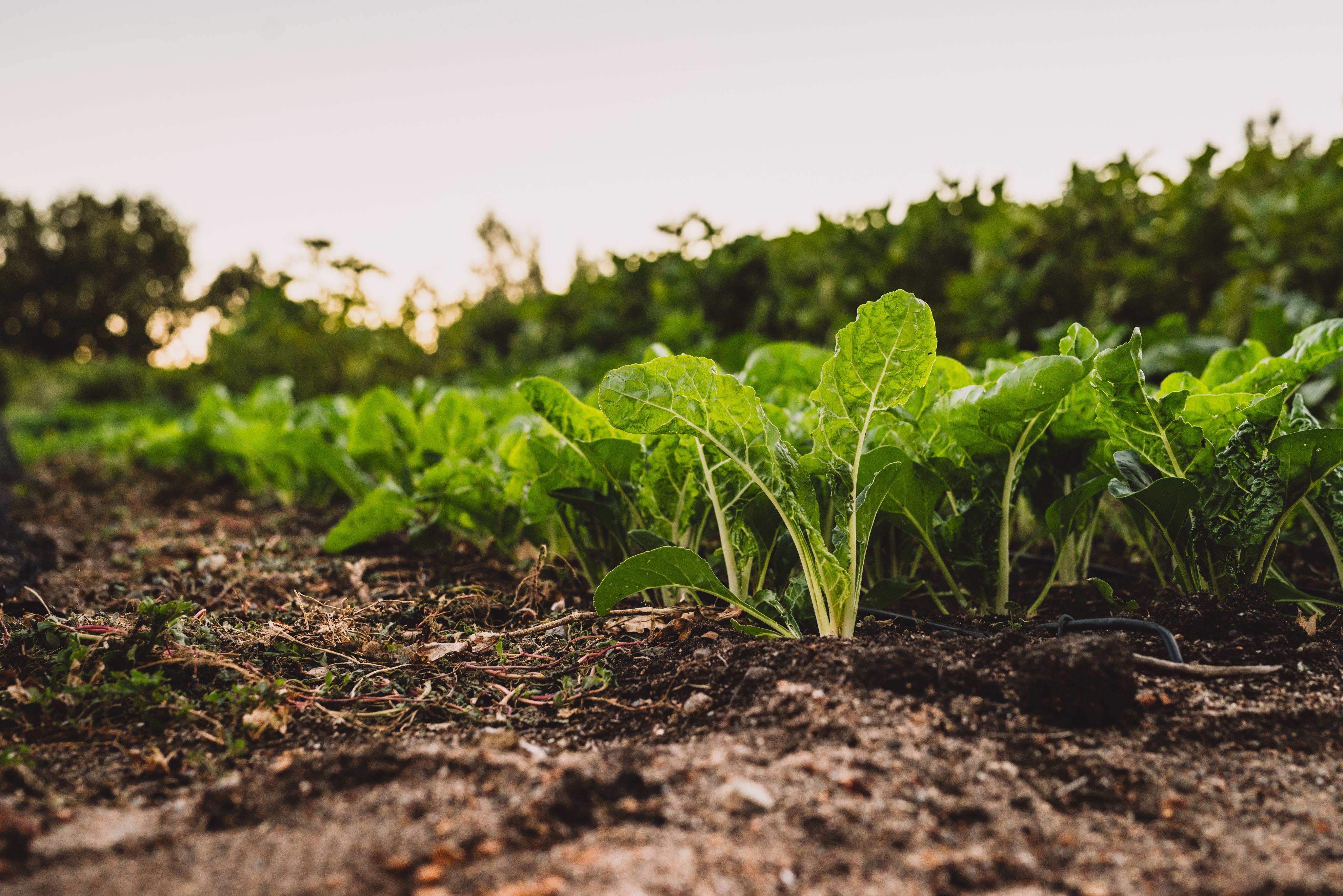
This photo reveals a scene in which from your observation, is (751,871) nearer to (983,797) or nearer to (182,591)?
(983,797)

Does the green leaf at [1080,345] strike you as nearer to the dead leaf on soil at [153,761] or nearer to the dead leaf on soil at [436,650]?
the dead leaf on soil at [436,650]

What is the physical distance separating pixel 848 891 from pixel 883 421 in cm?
109

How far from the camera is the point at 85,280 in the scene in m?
34.0

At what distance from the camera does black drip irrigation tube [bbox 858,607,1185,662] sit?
1552mm

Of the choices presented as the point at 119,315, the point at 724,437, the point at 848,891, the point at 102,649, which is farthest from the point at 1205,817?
the point at 119,315

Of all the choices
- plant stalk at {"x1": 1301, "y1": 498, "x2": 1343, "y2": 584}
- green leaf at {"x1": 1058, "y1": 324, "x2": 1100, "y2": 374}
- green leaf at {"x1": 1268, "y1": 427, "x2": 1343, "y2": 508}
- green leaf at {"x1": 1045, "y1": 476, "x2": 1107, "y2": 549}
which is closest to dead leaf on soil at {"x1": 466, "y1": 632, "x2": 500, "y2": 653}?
green leaf at {"x1": 1045, "y1": 476, "x2": 1107, "y2": 549}

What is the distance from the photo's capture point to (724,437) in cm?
168

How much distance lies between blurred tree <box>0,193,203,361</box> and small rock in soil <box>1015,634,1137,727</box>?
41.5 m

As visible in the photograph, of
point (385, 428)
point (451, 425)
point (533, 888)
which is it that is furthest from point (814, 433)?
point (385, 428)

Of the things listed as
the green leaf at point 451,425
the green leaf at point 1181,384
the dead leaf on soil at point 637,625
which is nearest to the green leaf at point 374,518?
the green leaf at point 451,425

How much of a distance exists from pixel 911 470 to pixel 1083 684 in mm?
555

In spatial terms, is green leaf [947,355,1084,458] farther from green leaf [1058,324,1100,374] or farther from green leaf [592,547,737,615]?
green leaf [592,547,737,615]

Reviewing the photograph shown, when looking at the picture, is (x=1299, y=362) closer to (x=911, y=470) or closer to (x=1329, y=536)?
(x=1329, y=536)

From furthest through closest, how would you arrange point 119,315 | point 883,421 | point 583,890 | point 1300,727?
point 119,315 < point 883,421 < point 1300,727 < point 583,890
